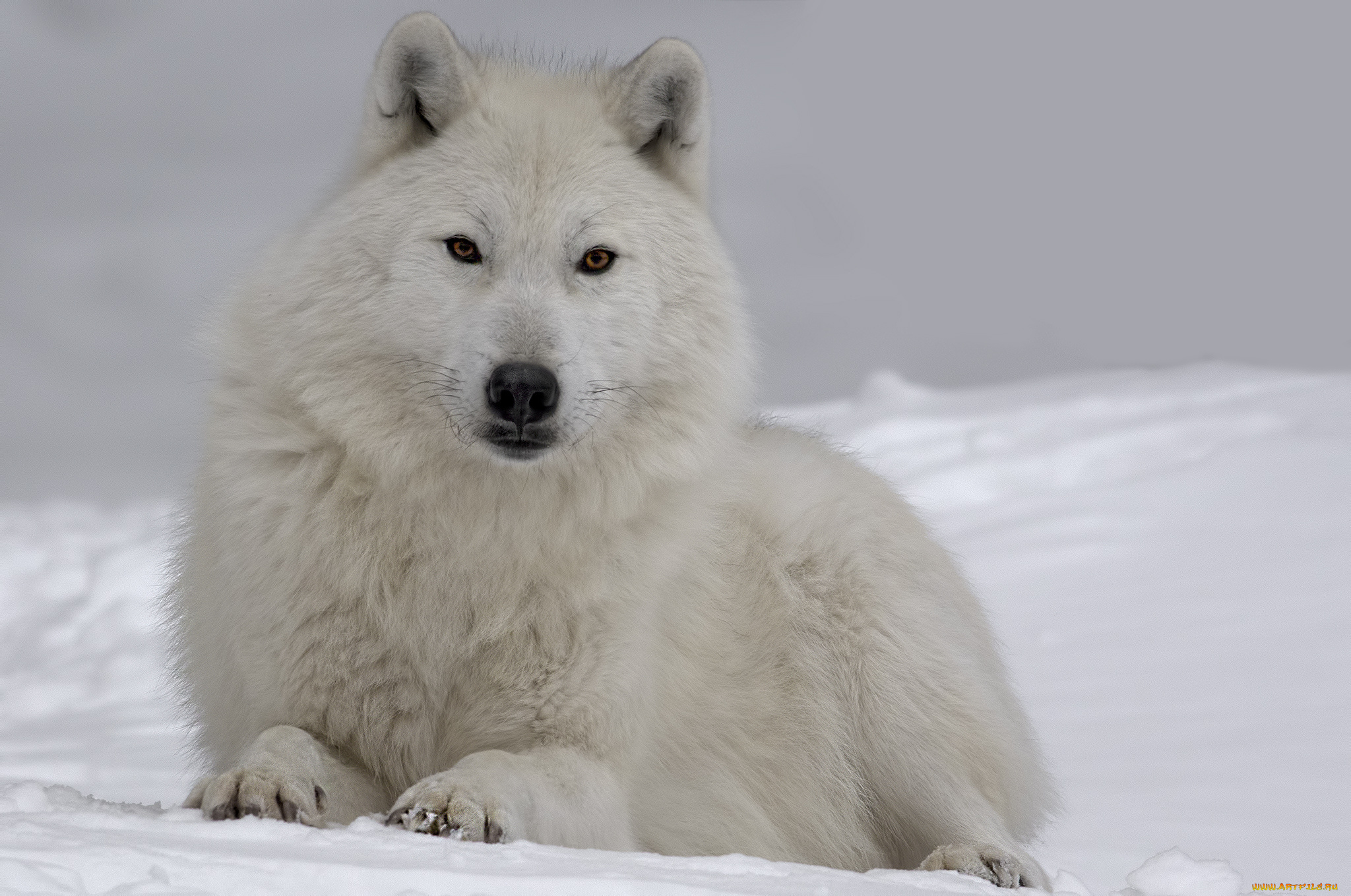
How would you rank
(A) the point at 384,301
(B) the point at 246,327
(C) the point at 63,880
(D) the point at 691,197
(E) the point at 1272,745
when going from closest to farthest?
1. (C) the point at 63,880
2. (A) the point at 384,301
3. (B) the point at 246,327
4. (D) the point at 691,197
5. (E) the point at 1272,745

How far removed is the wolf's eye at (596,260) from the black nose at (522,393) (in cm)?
51

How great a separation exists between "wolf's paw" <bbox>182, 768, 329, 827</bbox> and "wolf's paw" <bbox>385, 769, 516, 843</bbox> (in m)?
0.22

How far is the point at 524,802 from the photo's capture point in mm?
3334

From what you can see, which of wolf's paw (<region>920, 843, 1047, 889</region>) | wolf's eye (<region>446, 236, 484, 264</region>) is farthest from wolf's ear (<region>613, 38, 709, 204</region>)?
wolf's paw (<region>920, 843, 1047, 889</region>)

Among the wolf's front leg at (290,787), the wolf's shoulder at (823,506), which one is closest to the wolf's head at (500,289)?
the wolf's shoulder at (823,506)

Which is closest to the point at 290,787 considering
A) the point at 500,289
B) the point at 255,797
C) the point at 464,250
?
the point at 255,797

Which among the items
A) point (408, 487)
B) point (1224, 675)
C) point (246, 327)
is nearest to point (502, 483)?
point (408, 487)

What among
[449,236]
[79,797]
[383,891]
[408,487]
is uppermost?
[449,236]

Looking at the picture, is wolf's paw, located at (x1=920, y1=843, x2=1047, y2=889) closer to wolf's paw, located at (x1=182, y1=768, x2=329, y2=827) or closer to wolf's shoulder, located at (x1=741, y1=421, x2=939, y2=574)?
wolf's shoulder, located at (x1=741, y1=421, x2=939, y2=574)

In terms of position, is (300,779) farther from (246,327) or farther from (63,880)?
(246,327)

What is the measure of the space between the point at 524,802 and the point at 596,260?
1670 millimetres

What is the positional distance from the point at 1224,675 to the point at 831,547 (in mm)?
4829

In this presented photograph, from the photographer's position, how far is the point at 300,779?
127 inches

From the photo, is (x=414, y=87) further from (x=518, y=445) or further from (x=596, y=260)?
(x=518, y=445)
